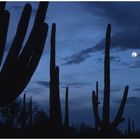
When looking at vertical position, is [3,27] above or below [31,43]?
above

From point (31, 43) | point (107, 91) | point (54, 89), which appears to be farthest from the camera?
point (107, 91)

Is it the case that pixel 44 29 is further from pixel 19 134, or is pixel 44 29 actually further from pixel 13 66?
pixel 19 134

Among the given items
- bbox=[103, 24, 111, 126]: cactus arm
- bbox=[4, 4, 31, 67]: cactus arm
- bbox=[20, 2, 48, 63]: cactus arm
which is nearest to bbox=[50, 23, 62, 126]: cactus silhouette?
bbox=[103, 24, 111, 126]: cactus arm

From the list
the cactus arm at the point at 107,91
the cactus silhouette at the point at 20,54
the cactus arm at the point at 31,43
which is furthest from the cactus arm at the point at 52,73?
the cactus arm at the point at 31,43

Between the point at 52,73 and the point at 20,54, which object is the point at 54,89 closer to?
the point at 52,73

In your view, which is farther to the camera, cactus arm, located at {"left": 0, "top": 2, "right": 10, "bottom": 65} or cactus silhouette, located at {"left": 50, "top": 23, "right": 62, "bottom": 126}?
cactus silhouette, located at {"left": 50, "top": 23, "right": 62, "bottom": 126}

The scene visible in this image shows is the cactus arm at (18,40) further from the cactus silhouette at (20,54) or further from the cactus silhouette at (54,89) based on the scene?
the cactus silhouette at (54,89)

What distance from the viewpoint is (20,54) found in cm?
668

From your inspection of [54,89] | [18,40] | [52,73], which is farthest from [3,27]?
[54,89]

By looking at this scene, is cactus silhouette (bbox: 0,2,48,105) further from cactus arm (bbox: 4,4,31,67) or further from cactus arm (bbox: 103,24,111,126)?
cactus arm (bbox: 103,24,111,126)

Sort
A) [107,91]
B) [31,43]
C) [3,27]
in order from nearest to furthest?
1. [3,27]
2. [31,43]
3. [107,91]

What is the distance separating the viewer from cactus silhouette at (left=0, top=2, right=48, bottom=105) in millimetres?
6449

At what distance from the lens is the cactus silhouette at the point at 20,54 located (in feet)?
21.2

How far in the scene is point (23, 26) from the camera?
6.59m
